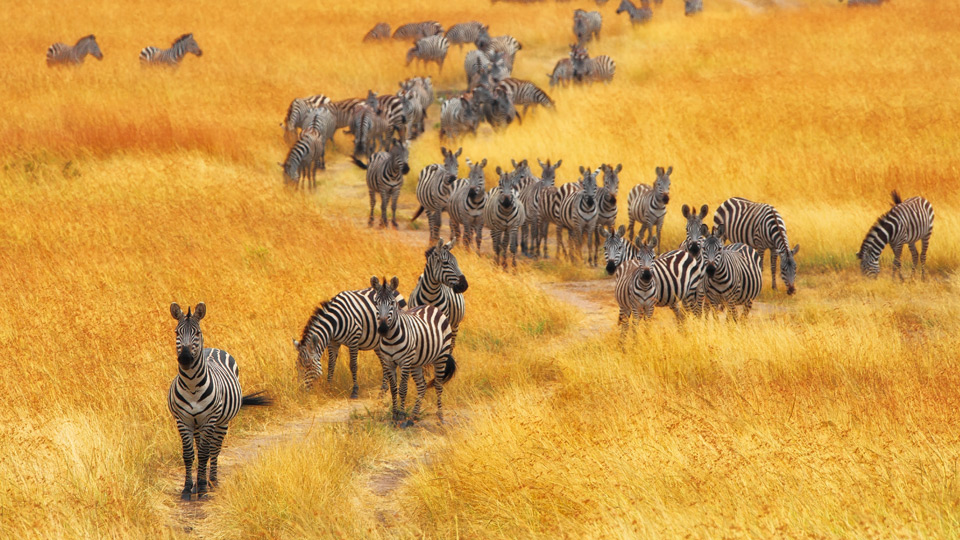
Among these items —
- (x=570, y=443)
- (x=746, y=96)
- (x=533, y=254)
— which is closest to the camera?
(x=570, y=443)

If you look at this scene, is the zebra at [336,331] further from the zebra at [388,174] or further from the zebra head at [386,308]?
the zebra at [388,174]

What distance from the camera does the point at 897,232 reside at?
13766 millimetres

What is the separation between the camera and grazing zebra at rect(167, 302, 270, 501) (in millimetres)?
7027

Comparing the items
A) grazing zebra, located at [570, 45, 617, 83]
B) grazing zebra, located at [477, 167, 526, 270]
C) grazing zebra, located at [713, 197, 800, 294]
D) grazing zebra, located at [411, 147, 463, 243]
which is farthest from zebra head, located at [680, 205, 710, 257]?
grazing zebra, located at [570, 45, 617, 83]

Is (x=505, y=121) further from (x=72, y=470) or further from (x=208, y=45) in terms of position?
(x=72, y=470)

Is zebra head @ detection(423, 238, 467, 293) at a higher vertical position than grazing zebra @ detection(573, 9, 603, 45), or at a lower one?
lower

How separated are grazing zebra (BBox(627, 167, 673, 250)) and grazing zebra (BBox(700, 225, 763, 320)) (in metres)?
2.72

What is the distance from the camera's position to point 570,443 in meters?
7.67

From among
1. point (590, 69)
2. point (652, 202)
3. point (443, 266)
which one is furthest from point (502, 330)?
point (590, 69)

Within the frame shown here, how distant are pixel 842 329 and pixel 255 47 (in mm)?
23143

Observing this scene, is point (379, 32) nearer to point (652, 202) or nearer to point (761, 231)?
point (652, 202)

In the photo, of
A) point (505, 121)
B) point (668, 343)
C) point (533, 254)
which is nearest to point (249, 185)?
point (533, 254)

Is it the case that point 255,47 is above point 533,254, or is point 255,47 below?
above

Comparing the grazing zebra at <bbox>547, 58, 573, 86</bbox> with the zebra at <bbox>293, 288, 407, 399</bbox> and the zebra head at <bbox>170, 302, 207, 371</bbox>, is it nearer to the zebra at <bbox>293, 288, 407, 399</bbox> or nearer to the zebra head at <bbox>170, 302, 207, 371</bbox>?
the zebra at <bbox>293, 288, 407, 399</bbox>
